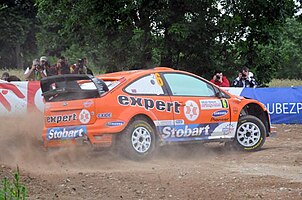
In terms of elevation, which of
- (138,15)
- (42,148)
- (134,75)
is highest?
(138,15)

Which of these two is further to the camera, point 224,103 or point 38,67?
point 38,67

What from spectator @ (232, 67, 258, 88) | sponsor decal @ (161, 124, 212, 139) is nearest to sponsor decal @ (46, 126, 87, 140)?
sponsor decal @ (161, 124, 212, 139)

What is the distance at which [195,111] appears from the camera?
38.4 ft

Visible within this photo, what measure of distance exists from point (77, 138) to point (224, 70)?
14120 mm

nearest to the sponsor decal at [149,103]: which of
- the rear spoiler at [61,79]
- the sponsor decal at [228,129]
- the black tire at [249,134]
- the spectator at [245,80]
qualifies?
the rear spoiler at [61,79]

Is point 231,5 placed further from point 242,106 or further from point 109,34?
point 242,106

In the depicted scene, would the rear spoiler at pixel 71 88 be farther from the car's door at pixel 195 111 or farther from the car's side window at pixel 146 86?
the car's door at pixel 195 111

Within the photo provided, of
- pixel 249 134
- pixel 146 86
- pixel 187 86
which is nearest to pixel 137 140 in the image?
pixel 146 86

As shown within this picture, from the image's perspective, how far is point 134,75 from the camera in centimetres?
1141

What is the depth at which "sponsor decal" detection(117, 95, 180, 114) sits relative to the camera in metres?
11.0

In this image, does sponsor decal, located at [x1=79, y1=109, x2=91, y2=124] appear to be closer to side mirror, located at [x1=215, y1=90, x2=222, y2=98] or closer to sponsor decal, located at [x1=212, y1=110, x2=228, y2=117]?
sponsor decal, located at [x1=212, y1=110, x2=228, y2=117]

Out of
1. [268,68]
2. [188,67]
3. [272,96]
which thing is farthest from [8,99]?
[268,68]

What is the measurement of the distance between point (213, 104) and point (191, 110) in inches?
21.7

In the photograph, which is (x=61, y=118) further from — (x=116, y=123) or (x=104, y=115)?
(x=116, y=123)
